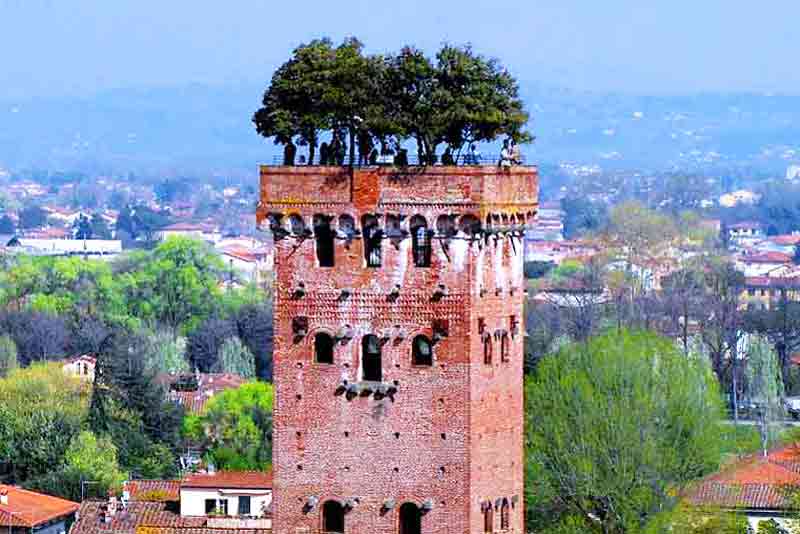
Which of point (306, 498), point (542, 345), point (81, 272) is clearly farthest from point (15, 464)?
point (81, 272)

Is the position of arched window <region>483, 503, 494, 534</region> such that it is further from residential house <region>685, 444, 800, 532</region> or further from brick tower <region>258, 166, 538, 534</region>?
residential house <region>685, 444, 800, 532</region>

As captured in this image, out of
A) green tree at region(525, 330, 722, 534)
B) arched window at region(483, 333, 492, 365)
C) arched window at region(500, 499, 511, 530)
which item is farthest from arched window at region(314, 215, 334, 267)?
green tree at region(525, 330, 722, 534)

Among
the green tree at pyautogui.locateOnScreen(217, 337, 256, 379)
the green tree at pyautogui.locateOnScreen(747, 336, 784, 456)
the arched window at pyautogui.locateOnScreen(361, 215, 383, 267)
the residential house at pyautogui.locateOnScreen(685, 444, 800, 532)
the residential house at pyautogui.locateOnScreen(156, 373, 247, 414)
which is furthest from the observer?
the green tree at pyautogui.locateOnScreen(217, 337, 256, 379)

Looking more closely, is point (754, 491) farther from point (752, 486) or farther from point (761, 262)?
point (761, 262)

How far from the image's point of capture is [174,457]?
7825 centimetres

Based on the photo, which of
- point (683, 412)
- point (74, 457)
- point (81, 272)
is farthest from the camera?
A: point (81, 272)

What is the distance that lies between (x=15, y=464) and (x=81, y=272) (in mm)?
69741

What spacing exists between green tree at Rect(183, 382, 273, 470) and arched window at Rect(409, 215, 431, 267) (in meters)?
36.4

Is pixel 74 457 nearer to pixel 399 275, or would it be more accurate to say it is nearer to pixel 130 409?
pixel 130 409

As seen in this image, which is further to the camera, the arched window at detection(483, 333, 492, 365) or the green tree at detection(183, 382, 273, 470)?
the green tree at detection(183, 382, 273, 470)

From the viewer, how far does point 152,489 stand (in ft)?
214

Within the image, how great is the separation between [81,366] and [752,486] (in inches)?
1553

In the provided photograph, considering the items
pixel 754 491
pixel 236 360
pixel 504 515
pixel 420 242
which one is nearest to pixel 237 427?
pixel 754 491

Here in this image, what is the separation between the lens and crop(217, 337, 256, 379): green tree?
102312 mm
